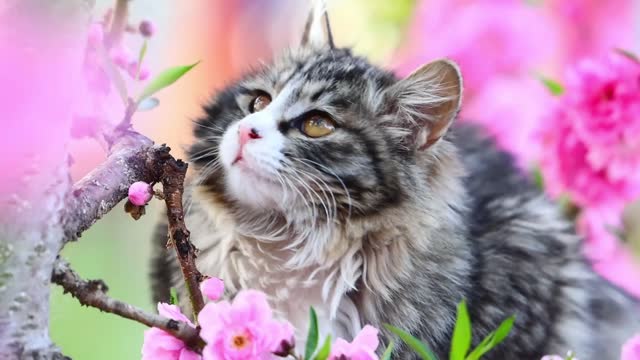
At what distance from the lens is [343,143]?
28.1 inches

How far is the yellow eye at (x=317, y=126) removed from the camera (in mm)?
714

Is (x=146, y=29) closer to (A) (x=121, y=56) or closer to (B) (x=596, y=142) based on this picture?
(A) (x=121, y=56)

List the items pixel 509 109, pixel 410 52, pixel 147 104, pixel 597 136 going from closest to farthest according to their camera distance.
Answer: pixel 147 104 < pixel 597 136 < pixel 509 109 < pixel 410 52

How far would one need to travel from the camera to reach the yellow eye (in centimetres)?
71

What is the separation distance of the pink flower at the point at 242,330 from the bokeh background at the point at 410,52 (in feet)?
1.86

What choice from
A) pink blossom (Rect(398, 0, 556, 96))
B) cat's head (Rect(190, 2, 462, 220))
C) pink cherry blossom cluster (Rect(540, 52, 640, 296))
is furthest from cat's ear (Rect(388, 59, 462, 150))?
pink blossom (Rect(398, 0, 556, 96))

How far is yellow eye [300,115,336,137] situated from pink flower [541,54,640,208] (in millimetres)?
302

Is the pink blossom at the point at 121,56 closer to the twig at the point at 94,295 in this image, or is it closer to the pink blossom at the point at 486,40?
the twig at the point at 94,295

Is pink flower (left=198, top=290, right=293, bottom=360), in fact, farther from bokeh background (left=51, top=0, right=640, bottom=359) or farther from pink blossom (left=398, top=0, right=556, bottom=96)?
pink blossom (left=398, top=0, right=556, bottom=96)

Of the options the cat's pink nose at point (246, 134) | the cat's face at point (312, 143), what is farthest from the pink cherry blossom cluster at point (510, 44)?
the cat's pink nose at point (246, 134)

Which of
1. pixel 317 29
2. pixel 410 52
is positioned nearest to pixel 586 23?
pixel 410 52

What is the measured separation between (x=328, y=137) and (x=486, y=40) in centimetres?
61

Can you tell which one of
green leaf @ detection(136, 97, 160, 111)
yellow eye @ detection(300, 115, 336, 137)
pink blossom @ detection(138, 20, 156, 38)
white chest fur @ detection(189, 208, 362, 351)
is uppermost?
pink blossom @ detection(138, 20, 156, 38)

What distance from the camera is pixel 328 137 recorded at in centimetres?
71
